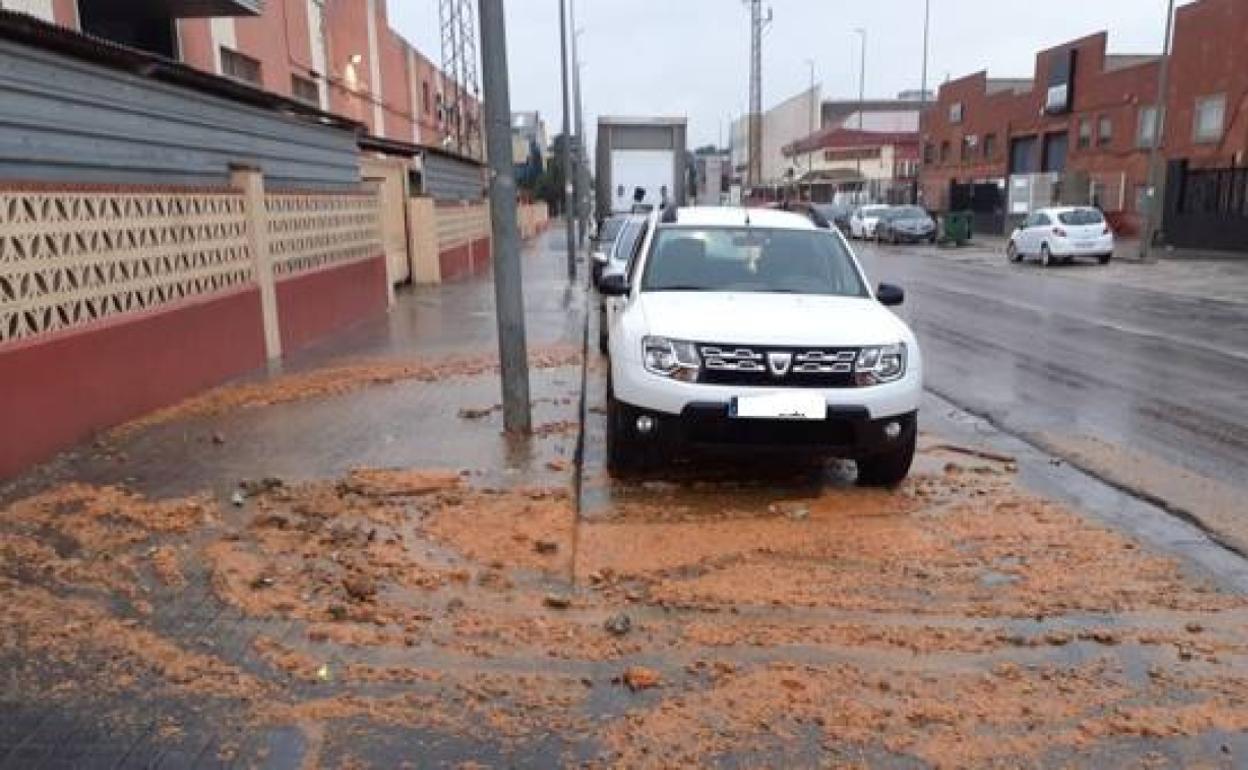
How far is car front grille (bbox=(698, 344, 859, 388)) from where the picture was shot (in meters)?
6.00

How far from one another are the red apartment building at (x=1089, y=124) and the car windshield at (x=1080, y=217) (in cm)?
318

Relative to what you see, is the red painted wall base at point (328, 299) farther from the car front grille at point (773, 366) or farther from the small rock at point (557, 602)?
the small rock at point (557, 602)

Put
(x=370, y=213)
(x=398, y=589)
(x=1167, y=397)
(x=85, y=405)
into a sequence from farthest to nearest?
(x=370, y=213) < (x=1167, y=397) < (x=85, y=405) < (x=398, y=589)

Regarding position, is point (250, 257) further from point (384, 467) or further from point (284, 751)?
point (284, 751)

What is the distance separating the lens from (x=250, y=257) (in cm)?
1091

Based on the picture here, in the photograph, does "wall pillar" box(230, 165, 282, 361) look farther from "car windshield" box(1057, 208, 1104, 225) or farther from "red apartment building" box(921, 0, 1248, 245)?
"red apartment building" box(921, 0, 1248, 245)

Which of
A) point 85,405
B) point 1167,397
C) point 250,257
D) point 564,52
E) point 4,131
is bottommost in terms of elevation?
point 1167,397

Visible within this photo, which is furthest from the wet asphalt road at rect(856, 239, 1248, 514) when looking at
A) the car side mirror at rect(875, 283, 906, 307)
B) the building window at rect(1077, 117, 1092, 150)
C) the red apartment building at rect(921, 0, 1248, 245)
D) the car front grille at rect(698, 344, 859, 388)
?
the building window at rect(1077, 117, 1092, 150)

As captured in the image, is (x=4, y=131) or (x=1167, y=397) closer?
(x=4, y=131)

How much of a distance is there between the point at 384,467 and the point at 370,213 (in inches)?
413

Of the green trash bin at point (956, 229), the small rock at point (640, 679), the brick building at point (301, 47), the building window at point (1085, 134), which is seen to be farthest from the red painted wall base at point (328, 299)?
the building window at point (1085, 134)

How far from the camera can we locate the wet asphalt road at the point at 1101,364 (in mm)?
8328

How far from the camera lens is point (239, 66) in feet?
64.0

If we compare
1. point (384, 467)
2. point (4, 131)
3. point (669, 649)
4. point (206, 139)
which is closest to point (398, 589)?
point (669, 649)
